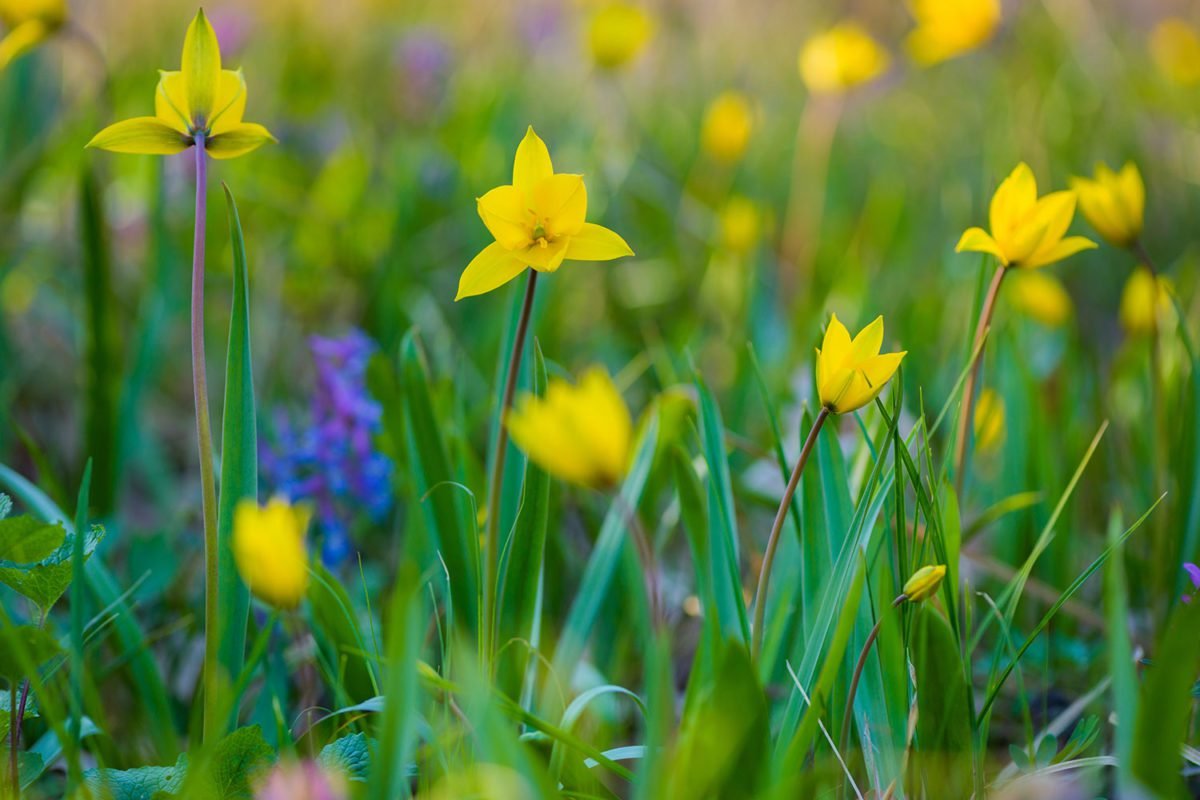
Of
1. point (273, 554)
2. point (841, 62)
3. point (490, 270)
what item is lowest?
point (273, 554)

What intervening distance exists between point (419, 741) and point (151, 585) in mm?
460

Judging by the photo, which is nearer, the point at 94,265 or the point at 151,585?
the point at 151,585

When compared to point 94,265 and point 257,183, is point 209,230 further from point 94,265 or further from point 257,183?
point 94,265

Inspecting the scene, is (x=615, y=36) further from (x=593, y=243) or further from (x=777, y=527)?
(x=777, y=527)

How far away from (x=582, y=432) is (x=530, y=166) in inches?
12.6

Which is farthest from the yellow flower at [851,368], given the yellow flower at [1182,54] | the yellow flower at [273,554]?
the yellow flower at [1182,54]

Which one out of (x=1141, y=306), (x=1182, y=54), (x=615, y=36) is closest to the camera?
(x=1141, y=306)

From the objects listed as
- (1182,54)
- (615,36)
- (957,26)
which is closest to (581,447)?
(615,36)

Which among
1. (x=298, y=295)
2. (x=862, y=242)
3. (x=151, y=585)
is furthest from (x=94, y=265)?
(x=862, y=242)

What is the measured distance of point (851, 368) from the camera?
0.79 metres

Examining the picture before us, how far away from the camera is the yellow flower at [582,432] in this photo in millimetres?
634

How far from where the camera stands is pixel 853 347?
812 millimetres

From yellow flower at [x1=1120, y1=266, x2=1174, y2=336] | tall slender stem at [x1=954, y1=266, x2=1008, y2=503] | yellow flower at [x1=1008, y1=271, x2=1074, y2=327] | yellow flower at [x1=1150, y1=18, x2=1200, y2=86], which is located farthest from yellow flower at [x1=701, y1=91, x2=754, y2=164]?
yellow flower at [x1=1150, y1=18, x2=1200, y2=86]

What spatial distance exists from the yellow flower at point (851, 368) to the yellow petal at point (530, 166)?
29 centimetres
